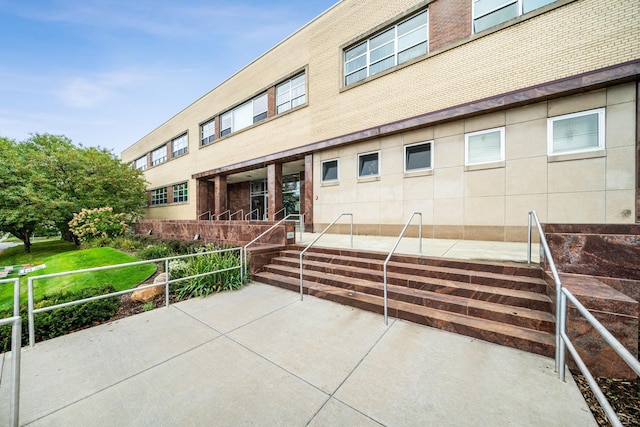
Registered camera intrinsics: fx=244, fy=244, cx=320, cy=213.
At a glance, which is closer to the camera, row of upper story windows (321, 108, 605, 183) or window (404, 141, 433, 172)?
row of upper story windows (321, 108, 605, 183)

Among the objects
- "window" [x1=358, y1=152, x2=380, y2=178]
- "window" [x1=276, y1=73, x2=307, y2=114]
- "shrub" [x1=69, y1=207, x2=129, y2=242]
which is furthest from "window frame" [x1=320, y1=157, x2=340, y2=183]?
"shrub" [x1=69, y1=207, x2=129, y2=242]

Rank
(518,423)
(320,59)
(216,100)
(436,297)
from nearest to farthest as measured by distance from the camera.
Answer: (518,423)
(436,297)
(320,59)
(216,100)

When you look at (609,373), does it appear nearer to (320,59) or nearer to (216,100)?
(320,59)

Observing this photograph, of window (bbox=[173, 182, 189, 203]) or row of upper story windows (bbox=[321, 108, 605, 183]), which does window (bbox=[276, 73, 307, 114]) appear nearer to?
row of upper story windows (bbox=[321, 108, 605, 183])

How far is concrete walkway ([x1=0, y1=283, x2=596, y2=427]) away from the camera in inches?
89.3

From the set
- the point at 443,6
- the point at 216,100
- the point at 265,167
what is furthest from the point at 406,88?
the point at 216,100

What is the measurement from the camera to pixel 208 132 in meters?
19.5

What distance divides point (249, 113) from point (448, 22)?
1194cm

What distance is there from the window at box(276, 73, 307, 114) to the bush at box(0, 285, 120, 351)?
1199 cm

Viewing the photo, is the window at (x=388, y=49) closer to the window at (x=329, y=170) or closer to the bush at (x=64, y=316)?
the window at (x=329, y=170)

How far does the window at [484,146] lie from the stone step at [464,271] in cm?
476

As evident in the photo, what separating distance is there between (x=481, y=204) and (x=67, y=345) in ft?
33.4

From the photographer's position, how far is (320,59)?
12.2 metres

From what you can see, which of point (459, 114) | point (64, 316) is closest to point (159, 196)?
point (64, 316)
